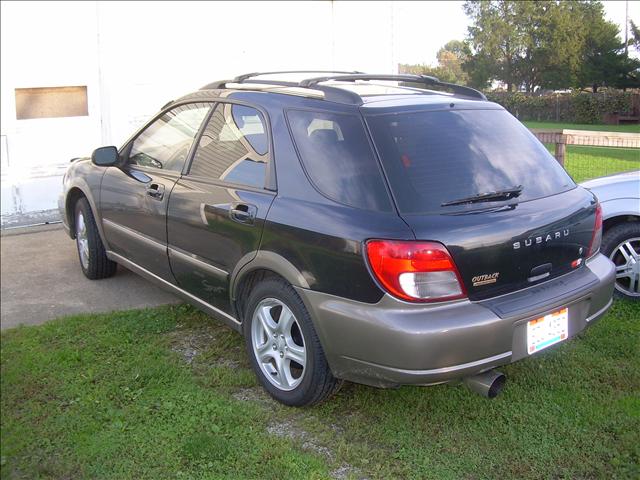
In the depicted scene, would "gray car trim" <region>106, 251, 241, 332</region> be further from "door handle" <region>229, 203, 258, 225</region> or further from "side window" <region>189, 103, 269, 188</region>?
"side window" <region>189, 103, 269, 188</region>

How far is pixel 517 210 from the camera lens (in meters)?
3.26

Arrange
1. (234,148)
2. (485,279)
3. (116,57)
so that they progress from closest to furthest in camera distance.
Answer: (485,279) < (234,148) < (116,57)

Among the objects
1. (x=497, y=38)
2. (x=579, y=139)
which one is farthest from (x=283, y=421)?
(x=497, y=38)

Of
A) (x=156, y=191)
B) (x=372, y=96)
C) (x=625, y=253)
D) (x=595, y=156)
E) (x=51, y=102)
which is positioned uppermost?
(x=51, y=102)

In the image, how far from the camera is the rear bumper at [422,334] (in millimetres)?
2928

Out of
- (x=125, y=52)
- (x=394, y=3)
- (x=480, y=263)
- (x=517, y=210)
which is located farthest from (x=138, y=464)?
(x=394, y=3)

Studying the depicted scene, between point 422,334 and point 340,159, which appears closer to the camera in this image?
point 422,334

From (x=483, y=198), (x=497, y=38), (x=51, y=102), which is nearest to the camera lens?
(x=483, y=198)

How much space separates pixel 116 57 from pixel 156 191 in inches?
161

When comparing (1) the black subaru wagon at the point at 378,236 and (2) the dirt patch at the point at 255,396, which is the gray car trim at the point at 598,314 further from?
(2) the dirt patch at the point at 255,396

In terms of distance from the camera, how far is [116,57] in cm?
792

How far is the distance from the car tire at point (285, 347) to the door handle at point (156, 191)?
1134 mm

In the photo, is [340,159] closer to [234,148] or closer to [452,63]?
[234,148]

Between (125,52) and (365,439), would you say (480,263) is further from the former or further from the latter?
(125,52)
